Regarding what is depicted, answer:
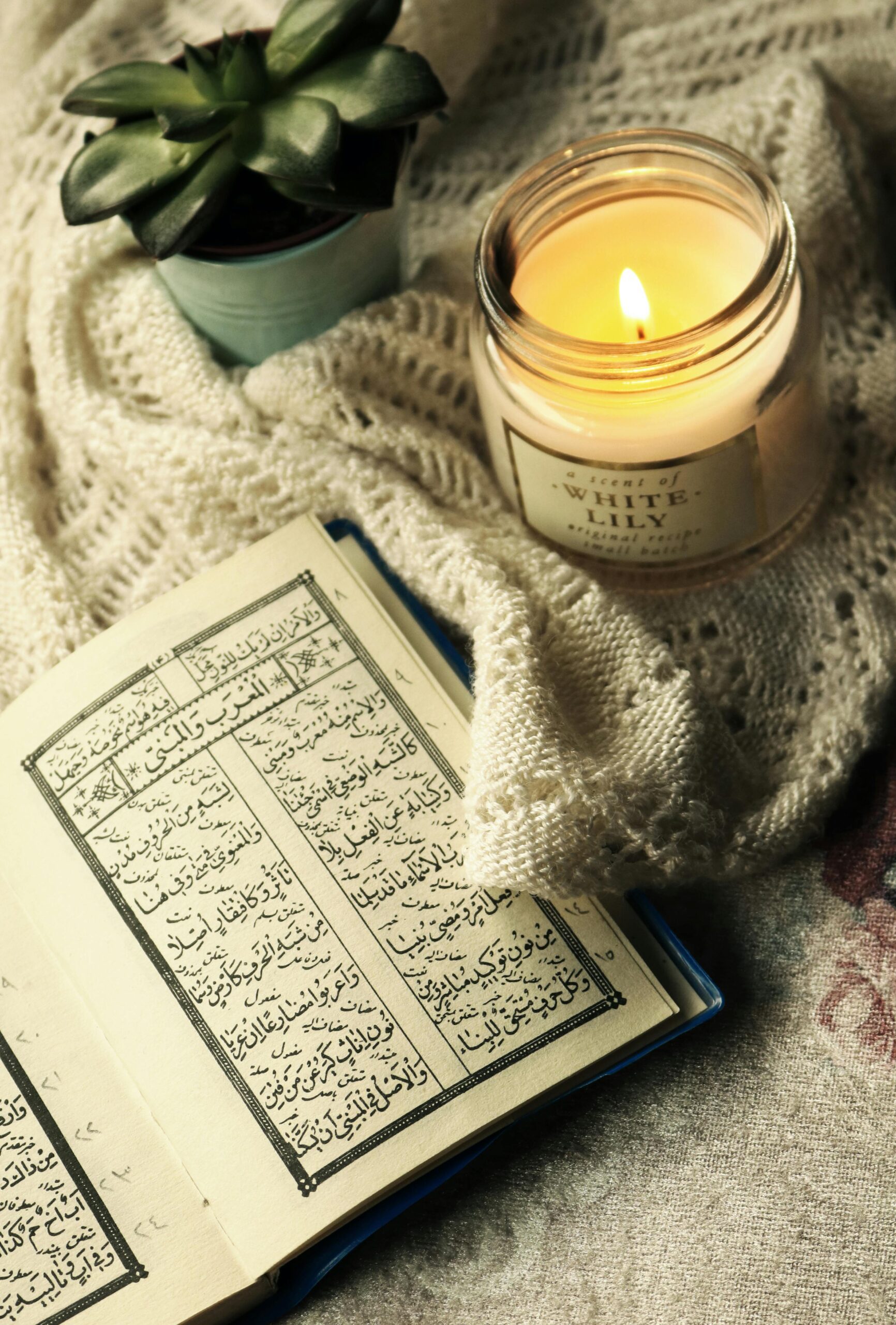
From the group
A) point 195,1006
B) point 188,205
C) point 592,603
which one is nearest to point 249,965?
point 195,1006

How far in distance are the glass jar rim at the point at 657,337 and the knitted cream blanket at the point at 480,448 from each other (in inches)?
3.5

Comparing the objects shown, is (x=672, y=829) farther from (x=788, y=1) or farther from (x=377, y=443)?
(x=788, y=1)

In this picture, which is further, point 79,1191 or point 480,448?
point 480,448

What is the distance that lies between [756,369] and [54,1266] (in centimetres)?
48

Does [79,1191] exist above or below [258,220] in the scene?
below

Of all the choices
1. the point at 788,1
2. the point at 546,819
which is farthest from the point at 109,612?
the point at 788,1

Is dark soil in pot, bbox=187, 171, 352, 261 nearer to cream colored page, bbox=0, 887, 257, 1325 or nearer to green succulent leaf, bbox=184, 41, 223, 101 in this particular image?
green succulent leaf, bbox=184, 41, 223, 101

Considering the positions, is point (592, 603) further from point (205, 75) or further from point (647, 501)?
point (205, 75)

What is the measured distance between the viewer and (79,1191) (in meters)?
0.51

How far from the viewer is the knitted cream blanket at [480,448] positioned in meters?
0.53

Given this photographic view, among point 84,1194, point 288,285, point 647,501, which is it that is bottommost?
point 84,1194

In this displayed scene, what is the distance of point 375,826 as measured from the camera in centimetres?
54

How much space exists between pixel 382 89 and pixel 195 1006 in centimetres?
41

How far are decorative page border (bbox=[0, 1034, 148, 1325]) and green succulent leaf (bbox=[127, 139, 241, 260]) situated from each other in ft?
1.17
